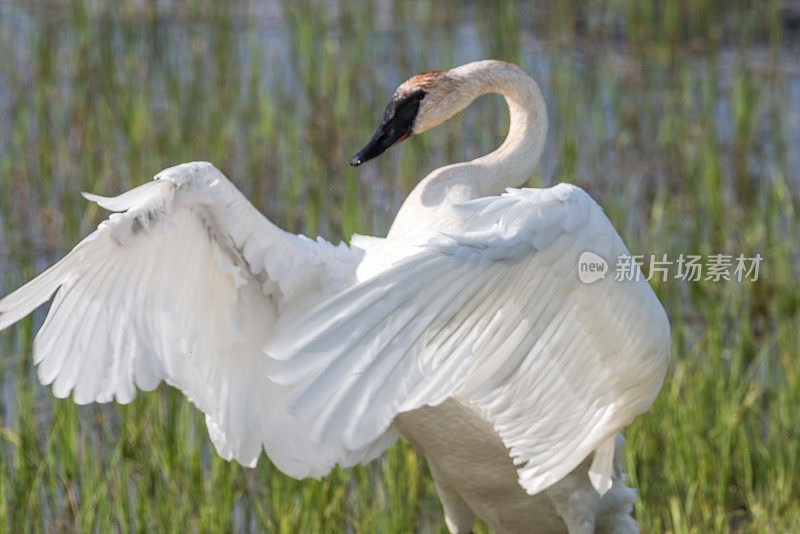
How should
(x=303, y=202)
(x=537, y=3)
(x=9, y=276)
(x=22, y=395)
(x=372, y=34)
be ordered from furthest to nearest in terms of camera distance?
(x=537, y=3), (x=372, y=34), (x=303, y=202), (x=9, y=276), (x=22, y=395)

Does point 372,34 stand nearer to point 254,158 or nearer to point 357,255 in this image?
point 254,158

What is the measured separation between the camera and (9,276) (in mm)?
5570

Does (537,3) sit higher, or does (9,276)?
(537,3)

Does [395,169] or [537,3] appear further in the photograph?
[537,3]

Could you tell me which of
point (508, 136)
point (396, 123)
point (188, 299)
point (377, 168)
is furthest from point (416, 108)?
point (377, 168)

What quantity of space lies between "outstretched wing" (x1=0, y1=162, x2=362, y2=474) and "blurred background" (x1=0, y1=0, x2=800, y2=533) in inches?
25.5

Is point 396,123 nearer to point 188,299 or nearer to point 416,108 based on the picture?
point 416,108

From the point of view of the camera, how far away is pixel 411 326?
→ 99.8 inches

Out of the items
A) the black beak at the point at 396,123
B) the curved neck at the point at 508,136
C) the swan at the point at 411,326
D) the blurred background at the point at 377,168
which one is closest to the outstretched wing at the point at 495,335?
the swan at the point at 411,326

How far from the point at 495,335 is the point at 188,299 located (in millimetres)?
1129

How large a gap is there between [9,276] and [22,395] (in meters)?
1.28

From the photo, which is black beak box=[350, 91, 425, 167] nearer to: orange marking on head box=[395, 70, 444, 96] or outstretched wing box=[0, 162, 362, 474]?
orange marking on head box=[395, 70, 444, 96]

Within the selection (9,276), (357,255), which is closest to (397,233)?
(357,255)

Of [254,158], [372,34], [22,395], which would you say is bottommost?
[22,395]
